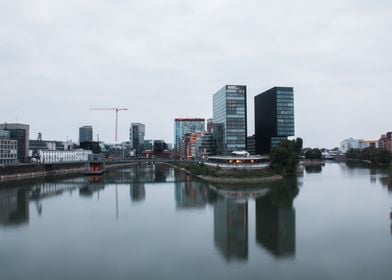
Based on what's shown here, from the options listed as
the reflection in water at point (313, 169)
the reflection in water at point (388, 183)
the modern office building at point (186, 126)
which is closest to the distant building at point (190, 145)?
the modern office building at point (186, 126)

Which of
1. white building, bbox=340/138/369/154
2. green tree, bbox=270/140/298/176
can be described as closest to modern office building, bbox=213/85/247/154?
green tree, bbox=270/140/298/176

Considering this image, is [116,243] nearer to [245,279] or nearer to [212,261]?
[212,261]

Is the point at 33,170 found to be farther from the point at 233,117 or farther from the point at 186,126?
the point at 186,126

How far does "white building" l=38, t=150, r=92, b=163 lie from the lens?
95219mm

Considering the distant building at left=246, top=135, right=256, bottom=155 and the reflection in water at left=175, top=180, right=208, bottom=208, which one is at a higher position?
the distant building at left=246, top=135, right=256, bottom=155

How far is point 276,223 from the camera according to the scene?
23891 mm

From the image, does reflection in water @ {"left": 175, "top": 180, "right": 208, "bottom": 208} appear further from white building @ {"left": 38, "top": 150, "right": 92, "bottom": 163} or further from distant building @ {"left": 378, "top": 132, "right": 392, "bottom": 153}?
distant building @ {"left": 378, "top": 132, "right": 392, "bottom": 153}

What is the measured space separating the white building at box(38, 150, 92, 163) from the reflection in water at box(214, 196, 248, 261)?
2898 inches

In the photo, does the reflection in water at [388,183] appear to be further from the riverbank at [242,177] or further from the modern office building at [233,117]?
the modern office building at [233,117]

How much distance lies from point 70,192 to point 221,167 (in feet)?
76.2

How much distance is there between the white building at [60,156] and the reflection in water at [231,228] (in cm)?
7361

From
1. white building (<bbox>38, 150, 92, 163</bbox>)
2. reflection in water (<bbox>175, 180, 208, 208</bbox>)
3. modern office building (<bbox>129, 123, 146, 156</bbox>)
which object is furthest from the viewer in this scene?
modern office building (<bbox>129, 123, 146, 156</bbox>)

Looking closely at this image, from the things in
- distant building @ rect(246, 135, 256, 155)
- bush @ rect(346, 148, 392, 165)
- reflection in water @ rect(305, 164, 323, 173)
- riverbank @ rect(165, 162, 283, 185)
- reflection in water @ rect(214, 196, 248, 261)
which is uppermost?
distant building @ rect(246, 135, 256, 155)

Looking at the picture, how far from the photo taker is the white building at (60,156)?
312 feet
